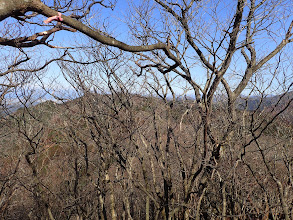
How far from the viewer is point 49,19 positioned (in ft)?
5.16

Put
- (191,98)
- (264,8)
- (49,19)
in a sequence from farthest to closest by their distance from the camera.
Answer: (191,98), (264,8), (49,19)

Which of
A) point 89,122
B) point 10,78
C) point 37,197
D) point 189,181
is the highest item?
point 10,78

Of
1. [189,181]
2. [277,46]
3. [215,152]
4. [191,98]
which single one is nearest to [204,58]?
[191,98]

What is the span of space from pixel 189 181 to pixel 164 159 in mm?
766

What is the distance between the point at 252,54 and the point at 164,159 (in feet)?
9.47

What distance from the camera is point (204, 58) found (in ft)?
11.0

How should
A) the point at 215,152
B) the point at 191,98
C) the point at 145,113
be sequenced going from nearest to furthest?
the point at 215,152 < the point at 191,98 < the point at 145,113

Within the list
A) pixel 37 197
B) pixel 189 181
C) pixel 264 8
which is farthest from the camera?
pixel 37 197

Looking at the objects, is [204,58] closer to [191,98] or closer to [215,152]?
[191,98]

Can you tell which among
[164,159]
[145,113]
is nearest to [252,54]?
[145,113]

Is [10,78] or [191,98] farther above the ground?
[10,78]

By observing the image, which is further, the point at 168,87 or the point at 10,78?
the point at 10,78

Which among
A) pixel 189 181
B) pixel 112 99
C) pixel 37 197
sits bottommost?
pixel 37 197

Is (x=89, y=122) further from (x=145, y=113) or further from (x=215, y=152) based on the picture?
(x=215, y=152)
